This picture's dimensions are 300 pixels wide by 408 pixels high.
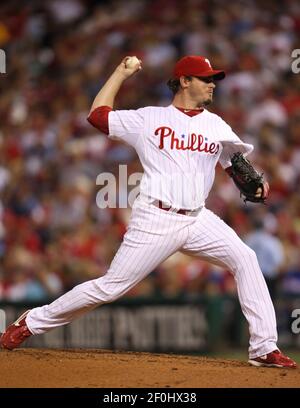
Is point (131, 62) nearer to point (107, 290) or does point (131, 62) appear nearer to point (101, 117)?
point (101, 117)

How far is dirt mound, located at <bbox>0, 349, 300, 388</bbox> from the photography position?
5883 mm

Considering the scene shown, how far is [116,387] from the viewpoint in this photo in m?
5.79

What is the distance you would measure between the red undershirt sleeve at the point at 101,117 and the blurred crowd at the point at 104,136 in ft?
16.3

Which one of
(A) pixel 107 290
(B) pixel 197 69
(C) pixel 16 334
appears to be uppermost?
(B) pixel 197 69

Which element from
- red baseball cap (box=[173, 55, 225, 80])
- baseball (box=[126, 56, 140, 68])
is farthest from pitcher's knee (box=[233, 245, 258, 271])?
baseball (box=[126, 56, 140, 68])

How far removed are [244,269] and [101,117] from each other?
4.09 feet

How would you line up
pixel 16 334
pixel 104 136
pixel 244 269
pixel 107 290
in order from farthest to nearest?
1. pixel 104 136
2. pixel 16 334
3. pixel 244 269
4. pixel 107 290

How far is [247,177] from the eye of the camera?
21.1 feet

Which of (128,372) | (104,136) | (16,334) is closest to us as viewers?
(128,372)

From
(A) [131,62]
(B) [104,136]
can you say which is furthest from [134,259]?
(B) [104,136]

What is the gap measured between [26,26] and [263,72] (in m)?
3.56

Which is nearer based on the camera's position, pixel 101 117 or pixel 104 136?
pixel 101 117

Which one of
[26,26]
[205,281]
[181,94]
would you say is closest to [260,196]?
[181,94]

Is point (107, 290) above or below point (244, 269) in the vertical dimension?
below
